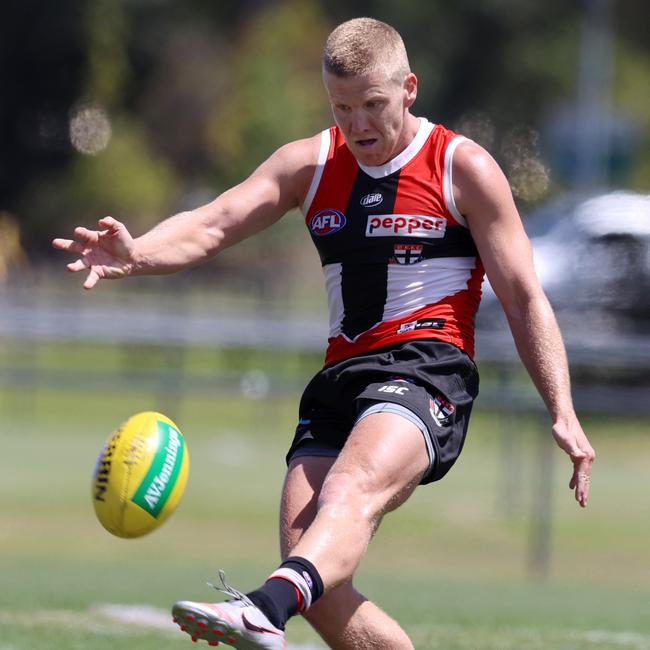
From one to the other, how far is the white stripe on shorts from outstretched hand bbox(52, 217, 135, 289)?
0.98 m

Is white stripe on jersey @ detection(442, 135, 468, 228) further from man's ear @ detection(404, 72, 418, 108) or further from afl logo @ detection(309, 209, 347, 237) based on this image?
afl logo @ detection(309, 209, 347, 237)

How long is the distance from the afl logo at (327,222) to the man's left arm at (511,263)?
1.38 ft

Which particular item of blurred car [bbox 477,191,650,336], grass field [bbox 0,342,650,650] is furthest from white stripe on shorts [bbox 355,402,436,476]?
blurred car [bbox 477,191,650,336]

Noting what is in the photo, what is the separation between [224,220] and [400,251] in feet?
2.20

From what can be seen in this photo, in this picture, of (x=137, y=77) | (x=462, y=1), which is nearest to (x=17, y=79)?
(x=137, y=77)

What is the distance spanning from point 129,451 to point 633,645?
2.94m

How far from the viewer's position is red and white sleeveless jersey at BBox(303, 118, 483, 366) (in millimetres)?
5176

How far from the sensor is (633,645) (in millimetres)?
7203

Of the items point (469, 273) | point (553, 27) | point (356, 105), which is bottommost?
point (469, 273)

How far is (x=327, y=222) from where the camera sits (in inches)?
208

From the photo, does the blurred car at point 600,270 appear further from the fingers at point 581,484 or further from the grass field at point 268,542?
the fingers at point 581,484

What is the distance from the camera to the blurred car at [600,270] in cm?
1881

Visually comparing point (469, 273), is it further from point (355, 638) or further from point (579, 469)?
point (355, 638)

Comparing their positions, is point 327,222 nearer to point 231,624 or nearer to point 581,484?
point 581,484
